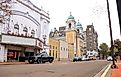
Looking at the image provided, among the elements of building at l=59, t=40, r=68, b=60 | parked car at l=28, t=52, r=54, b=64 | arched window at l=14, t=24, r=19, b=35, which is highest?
arched window at l=14, t=24, r=19, b=35

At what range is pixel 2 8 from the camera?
65.1 ft

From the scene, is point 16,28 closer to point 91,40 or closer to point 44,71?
Result: point 44,71

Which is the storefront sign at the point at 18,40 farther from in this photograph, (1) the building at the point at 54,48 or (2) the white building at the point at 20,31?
(1) the building at the point at 54,48

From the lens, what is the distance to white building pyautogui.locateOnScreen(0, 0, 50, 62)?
42.5 metres

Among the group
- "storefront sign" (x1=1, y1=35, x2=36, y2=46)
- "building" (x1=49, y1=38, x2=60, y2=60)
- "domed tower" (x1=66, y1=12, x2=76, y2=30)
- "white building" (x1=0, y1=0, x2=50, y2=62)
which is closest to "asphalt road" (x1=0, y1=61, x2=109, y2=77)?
"white building" (x1=0, y1=0, x2=50, y2=62)

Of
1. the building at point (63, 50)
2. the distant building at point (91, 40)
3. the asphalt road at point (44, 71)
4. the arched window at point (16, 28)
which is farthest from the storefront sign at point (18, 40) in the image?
the distant building at point (91, 40)

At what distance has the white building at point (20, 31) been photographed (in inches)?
1672

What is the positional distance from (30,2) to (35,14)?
3696mm

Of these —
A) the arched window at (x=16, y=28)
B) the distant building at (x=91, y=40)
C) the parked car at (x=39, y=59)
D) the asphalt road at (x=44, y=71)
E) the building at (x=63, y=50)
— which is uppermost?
the distant building at (x=91, y=40)

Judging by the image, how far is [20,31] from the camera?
48.2 m

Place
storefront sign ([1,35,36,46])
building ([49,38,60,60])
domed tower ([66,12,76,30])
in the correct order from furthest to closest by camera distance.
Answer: domed tower ([66,12,76,30])
building ([49,38,60,60])
storefront sign ([1,35,36,46])

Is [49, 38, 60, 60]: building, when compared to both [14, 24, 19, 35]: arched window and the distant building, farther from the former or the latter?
the distant building

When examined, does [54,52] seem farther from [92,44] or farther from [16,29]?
[92,44]

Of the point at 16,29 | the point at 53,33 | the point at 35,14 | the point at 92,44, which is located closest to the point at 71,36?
the point at 53,33
